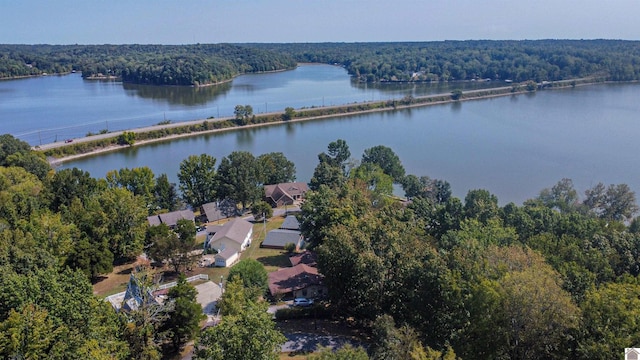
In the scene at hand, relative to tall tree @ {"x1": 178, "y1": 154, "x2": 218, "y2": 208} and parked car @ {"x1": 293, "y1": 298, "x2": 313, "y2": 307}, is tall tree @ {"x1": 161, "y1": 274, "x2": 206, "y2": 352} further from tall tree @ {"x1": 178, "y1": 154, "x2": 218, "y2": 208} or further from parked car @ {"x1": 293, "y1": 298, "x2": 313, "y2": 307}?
tall tree @ {"x1": 178, "y1": 154, "x2": 218, "y2": 208}

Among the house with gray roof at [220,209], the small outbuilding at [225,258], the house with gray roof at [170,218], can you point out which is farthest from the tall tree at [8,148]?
the small outbuilding at [225,258]

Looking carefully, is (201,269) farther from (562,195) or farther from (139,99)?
(139,99)

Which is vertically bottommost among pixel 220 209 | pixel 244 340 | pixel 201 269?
pixel 201 269

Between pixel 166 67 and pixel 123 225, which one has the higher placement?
pixel 166 67

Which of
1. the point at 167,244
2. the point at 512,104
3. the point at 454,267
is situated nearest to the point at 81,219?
the point at 167,244

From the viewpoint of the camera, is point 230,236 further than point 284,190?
No

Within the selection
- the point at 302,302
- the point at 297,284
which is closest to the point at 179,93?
the point at 297,284
